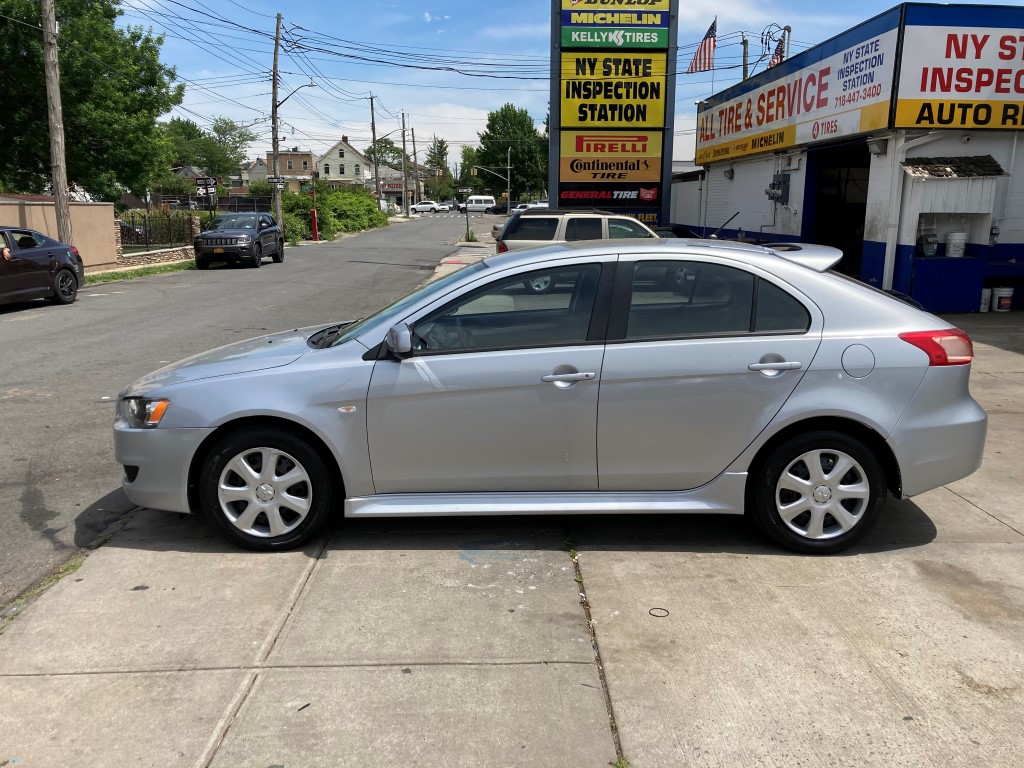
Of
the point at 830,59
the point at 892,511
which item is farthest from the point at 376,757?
the point at 830,59

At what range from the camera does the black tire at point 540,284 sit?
4328 mm

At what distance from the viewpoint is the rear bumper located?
4.16m

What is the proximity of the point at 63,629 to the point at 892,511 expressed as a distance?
4.58 m

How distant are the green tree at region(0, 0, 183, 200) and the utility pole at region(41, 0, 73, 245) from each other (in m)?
5.44

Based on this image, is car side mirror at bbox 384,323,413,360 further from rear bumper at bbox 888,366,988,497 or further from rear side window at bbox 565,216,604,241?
rear side window at bbox 565,216,604,241

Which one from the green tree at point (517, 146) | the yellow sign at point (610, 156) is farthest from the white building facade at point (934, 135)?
the green tree at point (517, 146)

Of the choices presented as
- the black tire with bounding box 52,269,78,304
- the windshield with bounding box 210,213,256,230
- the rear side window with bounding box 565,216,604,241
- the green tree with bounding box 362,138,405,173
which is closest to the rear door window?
the rear side window with bounding box 565,216,604,241

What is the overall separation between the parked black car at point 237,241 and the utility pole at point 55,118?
4.22 m

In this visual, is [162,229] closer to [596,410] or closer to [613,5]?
[613,5]

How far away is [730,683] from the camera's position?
3.16 m

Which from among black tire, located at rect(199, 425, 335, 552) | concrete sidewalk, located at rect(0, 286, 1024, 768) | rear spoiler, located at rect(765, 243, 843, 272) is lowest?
→ concrete sidewalk, located at rect(0, 286, 1024, 768)

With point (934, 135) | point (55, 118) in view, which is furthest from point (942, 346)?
point (55, 118)

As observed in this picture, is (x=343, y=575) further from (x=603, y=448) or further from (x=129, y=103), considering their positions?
(x=129, y=103)

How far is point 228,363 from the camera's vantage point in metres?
4.45
